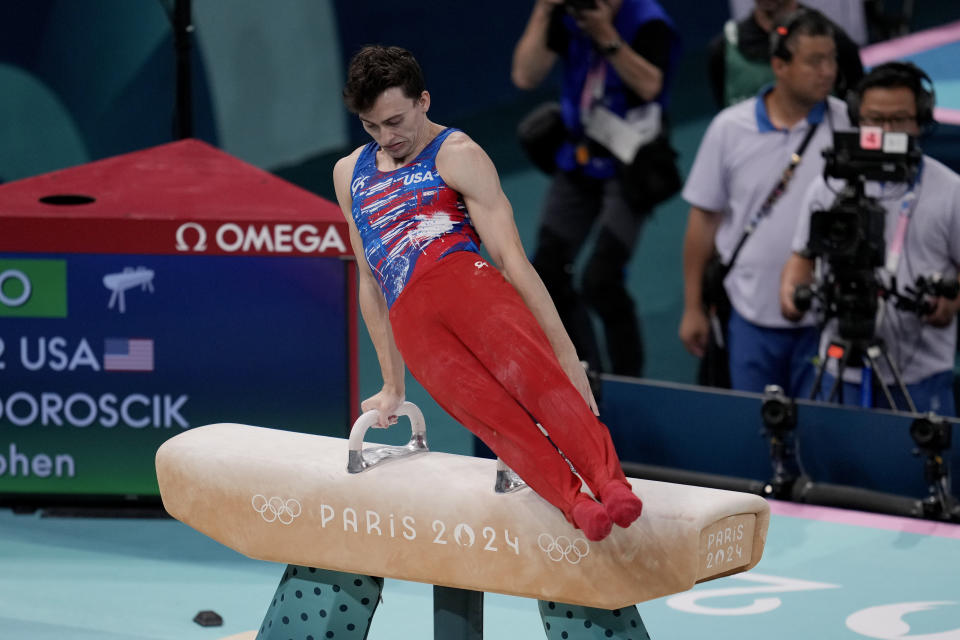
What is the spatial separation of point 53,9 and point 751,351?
14.8 ft

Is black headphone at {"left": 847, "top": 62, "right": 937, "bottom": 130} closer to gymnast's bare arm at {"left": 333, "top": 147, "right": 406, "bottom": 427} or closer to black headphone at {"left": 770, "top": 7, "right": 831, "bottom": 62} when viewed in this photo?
black headphone at {"left": 770, "top": 7, "right": 831, "bottom": 62}

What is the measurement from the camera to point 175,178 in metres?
5.71

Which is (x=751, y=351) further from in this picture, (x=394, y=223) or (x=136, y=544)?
(x=394, y=223)

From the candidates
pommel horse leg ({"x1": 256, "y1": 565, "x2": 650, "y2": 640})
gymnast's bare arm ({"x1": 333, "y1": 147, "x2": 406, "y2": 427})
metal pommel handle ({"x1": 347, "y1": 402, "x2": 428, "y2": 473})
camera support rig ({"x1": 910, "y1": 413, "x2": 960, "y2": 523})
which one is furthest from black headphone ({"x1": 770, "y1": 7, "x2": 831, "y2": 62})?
pommel horse leg ({"x1": 256, "y1": 565, "x2": 650, "y2": 640})

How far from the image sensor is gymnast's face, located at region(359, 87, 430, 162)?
11.4 feet

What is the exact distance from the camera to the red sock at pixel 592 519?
3.19 metres

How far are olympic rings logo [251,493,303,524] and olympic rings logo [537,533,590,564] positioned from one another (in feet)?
2.09

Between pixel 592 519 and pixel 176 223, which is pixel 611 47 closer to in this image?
pixel 176 223

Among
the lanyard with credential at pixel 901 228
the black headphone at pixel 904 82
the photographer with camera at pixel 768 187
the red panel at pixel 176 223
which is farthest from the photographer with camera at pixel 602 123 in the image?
the red panel at pixel 176 223

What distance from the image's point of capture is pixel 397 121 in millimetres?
3510

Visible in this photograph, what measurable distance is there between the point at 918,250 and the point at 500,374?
8.43 ft

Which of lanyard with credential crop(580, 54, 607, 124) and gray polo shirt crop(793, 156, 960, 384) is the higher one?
lanyard with credential crop(580, 54, 607, 124)

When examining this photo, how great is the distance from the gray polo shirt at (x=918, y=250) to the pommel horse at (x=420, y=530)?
2.19 meters

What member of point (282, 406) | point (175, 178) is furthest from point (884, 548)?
point (175, 178)
